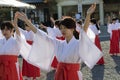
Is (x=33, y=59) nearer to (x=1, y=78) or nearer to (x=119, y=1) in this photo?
(x=1, y=78)

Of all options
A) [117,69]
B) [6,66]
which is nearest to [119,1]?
[117,69]

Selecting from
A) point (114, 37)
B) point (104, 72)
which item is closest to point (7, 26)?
point (104, 72)

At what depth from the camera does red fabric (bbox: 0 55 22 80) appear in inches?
223

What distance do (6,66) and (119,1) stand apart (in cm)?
2732

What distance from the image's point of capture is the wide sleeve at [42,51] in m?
4.69

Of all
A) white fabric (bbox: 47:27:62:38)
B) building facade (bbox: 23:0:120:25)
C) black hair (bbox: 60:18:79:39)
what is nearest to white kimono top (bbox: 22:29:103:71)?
black hair (bbox: 60:18:79:39)

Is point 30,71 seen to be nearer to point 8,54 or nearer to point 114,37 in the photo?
point 8,54

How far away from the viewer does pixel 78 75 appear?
15.0 ft

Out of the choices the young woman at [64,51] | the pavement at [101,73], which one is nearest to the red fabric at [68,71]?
the young woman at [64,51]

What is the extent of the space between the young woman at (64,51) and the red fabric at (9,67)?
3.25 ft

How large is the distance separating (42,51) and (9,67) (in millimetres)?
1153

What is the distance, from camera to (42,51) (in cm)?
475

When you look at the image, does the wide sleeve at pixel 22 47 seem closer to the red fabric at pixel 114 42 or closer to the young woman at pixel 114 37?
the young woman at pixel 114 37

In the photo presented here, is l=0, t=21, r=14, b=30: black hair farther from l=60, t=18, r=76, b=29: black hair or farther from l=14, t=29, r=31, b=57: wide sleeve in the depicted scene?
l=60, t=18, r=76, b=29: black hair
